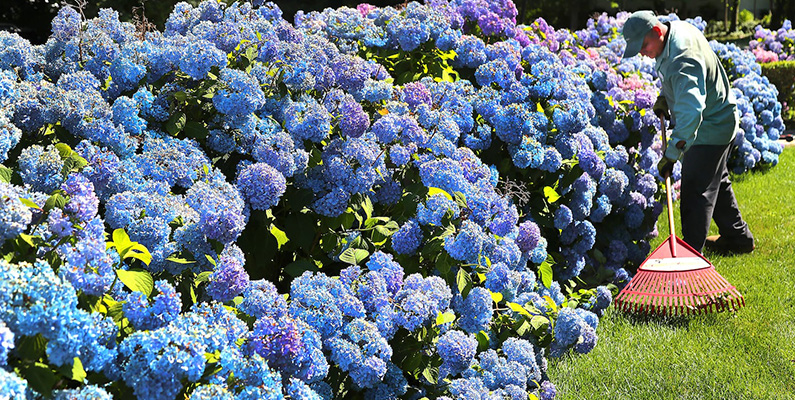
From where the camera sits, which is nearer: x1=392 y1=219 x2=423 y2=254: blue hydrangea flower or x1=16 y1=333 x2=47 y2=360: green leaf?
x1=16 y1=333 x2=47 y2=360: green leaf

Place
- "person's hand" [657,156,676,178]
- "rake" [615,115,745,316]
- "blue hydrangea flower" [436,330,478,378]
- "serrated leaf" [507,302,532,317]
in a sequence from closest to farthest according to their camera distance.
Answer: "blue hydrangea flower" [436,330,478,378] → "serrated leaf" [507,302,532,317] → "rake" [615,115,745,316] → "person's hand" [657,156,676,178]

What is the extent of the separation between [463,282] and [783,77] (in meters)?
9.00

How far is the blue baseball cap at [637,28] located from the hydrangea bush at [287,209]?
49cm

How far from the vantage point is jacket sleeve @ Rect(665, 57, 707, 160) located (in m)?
4.37

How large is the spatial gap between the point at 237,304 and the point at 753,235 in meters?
4.83

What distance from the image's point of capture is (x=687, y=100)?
14.4ft

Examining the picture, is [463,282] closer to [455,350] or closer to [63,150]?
[455,350]

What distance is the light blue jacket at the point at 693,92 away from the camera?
4.40 m

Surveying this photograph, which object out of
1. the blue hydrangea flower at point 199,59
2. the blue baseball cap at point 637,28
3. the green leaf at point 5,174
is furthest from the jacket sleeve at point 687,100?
the green leaf at point 5,174

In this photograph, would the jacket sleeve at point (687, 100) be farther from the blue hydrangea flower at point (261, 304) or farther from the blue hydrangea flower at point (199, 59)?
the blue hydrangea flower at point (261, 304)

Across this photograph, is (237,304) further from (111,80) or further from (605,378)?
(605,378)

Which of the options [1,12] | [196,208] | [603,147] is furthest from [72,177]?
[1,12]

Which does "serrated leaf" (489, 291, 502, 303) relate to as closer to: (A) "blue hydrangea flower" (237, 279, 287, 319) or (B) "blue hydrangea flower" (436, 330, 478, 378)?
(B) "blue hydrangea flower" (436, 330, 478, 378)

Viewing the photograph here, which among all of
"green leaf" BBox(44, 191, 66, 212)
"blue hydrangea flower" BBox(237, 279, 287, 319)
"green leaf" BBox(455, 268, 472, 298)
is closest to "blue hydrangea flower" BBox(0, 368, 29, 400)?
"green leaf" BBox(44, 191, 66, 212)
